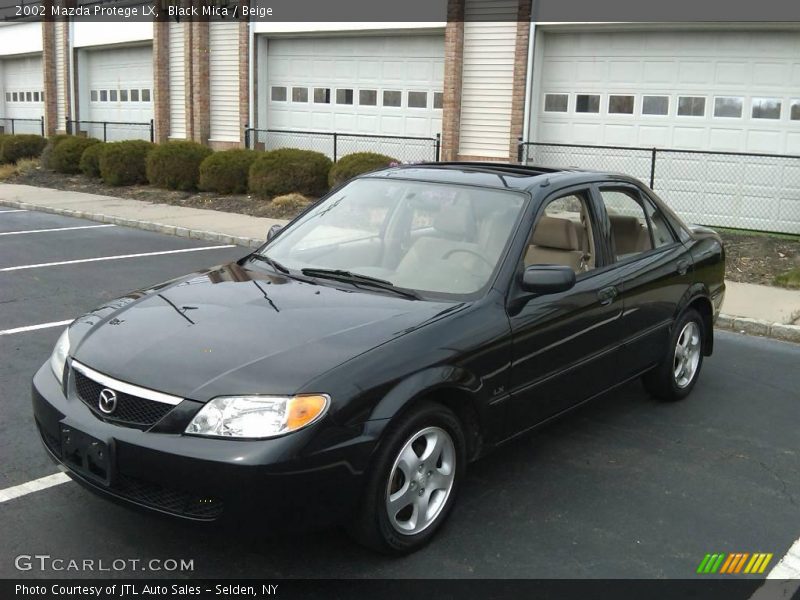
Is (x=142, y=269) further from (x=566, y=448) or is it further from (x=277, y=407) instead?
(x=277, y=407)

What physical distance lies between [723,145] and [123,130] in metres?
17.7

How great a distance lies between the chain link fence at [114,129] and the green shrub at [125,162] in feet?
11.6

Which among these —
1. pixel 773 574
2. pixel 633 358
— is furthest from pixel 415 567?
pixel 633 358

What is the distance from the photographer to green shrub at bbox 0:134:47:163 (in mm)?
23812

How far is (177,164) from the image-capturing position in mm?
18281

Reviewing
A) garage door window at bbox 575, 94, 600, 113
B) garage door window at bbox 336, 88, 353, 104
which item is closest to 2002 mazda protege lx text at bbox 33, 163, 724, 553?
garage door window at bbox 575, 94, 600, 113

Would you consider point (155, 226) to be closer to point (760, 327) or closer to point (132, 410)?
point (760, 327)

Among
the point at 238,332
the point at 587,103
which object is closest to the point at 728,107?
the point at 587,103

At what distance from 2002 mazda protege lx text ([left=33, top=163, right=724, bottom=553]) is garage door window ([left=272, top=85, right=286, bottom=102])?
1559 centimetres

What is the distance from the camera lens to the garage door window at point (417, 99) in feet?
57.4

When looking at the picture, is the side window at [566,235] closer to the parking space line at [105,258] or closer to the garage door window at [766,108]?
the parking space line at [105,258]

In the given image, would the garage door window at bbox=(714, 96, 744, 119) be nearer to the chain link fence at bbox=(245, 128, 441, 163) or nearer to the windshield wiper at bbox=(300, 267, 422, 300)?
the chain link fence at bbox=(245, 128, 441, 163)

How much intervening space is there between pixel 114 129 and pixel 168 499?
24250mm

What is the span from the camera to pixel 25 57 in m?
30.5
